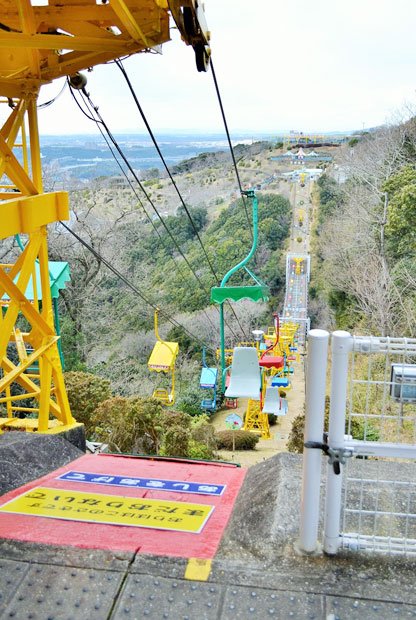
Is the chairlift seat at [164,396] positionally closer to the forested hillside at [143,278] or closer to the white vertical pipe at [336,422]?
the forested hillside at [143,278]

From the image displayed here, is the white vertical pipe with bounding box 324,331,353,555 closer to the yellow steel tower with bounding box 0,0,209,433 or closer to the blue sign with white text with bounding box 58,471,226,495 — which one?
the blue sign with white text with bounding box 58,471,226,495

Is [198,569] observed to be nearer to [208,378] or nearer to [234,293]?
[234,293]

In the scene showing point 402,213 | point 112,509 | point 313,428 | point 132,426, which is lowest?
point 132,426

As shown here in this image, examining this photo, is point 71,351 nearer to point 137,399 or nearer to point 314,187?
point 137,399

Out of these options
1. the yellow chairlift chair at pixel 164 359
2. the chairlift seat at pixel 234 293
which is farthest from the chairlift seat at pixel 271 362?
the yellow chairlift chair at pixel 164 359

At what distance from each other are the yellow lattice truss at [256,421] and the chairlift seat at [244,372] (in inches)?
204

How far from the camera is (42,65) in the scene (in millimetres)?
5281

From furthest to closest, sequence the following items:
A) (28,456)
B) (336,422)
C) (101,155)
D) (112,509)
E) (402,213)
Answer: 1. (101,155)
2. (402,213)
3. (28,456)
4. (112,509)
5. (336,422)

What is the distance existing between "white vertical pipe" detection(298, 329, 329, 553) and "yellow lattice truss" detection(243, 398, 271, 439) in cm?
1258

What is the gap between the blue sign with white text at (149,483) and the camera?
3727 millimetres

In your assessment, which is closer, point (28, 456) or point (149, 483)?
point (149, 483)

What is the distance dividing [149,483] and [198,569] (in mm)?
1281

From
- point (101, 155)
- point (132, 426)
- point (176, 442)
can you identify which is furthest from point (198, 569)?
point (101, 155)

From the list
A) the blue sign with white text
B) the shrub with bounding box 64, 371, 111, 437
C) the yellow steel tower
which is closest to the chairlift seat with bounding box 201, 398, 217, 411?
the shrub with bounding box 64, 371, 111, 437
